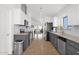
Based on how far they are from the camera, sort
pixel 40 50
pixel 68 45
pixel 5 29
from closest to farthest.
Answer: pixel 68 45
pixel 5 29
pixel 40 50

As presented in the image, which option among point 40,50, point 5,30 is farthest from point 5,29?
point 40,50

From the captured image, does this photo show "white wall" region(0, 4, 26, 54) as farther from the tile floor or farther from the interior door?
the tile floor

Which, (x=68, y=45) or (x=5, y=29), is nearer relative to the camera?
(x=68, y=45)

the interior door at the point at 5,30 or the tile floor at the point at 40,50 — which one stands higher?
the interior door at the point at 5,30

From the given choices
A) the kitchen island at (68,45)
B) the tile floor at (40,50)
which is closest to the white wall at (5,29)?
the tile floor at (40,50)

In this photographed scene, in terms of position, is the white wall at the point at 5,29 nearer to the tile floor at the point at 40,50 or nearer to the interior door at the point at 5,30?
the interior door at the point at 5,30

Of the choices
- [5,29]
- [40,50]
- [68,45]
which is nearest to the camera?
[68,45]

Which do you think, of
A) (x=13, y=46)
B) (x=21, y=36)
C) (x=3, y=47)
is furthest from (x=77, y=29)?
(x=3, y=47)

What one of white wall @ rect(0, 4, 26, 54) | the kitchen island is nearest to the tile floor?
the kitchen island

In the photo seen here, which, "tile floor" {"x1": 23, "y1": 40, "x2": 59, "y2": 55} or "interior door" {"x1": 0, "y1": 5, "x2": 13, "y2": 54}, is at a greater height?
"interior door" {"x1": 0, "y1": 5, "x2": 13, "y2": 54}

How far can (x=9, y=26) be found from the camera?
448cm

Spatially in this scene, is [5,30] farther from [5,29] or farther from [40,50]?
[40,50]
